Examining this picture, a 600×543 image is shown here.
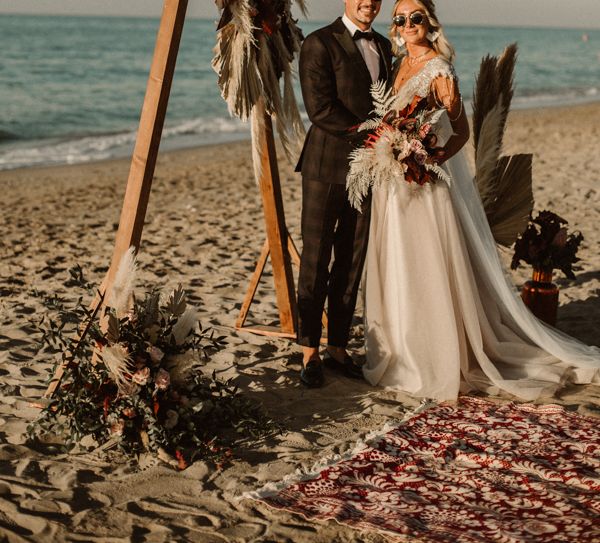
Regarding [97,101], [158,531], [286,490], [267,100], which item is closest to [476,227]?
[267,100]

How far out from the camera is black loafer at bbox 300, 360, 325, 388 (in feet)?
15.3

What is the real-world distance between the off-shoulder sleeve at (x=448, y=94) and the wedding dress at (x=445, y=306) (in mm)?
45

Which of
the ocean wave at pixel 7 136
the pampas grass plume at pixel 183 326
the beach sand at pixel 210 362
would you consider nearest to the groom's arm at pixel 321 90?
the pampas grass plume at pixel 183 326

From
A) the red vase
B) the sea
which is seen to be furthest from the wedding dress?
the sea

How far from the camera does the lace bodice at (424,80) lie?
170 inches

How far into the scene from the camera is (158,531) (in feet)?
10.3

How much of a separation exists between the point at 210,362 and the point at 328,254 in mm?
987

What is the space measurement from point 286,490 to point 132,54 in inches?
1598

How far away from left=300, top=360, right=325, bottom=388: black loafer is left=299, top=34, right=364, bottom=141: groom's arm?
1.29m

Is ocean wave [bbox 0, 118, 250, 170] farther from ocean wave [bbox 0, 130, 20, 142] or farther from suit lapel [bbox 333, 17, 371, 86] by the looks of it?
suit lapel [bbox 333, 17, 371, 86]

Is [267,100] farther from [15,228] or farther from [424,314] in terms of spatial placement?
[15,228]

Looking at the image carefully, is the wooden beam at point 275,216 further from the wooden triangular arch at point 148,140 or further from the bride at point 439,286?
the wooden triangular arch at point 148,140

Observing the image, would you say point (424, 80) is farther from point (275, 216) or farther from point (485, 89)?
point (275, 216)

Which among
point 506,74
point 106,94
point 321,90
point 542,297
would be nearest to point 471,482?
point 321,90
